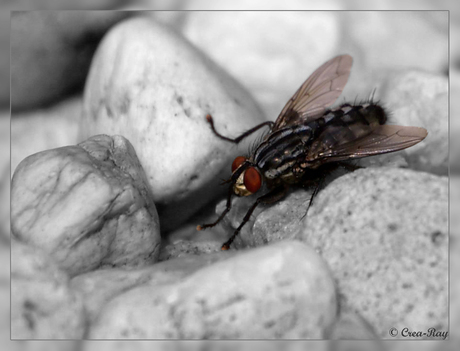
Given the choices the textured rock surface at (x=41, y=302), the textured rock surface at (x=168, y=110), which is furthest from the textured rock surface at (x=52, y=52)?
the textured rock surface at (x=41, y=302)

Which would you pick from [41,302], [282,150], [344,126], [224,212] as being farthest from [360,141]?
[41,302]

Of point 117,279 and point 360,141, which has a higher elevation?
point 360,141

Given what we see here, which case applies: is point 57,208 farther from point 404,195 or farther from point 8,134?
point 404,195

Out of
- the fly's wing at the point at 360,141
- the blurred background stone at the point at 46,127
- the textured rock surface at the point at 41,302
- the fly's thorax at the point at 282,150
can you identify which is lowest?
the textured rock surface at the point at 41,302

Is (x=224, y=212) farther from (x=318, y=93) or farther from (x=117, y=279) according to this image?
(x=318, y=93)

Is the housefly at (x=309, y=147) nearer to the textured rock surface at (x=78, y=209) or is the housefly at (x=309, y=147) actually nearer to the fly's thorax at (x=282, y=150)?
the fly's thorax at (x=282, y=150)

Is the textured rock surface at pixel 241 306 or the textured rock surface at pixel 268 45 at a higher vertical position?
the textured rock surface at pixel 268 45

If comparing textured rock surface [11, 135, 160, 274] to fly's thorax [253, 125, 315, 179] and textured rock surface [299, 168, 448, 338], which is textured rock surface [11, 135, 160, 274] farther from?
textured rock surface [299, 168, 448, 338]
